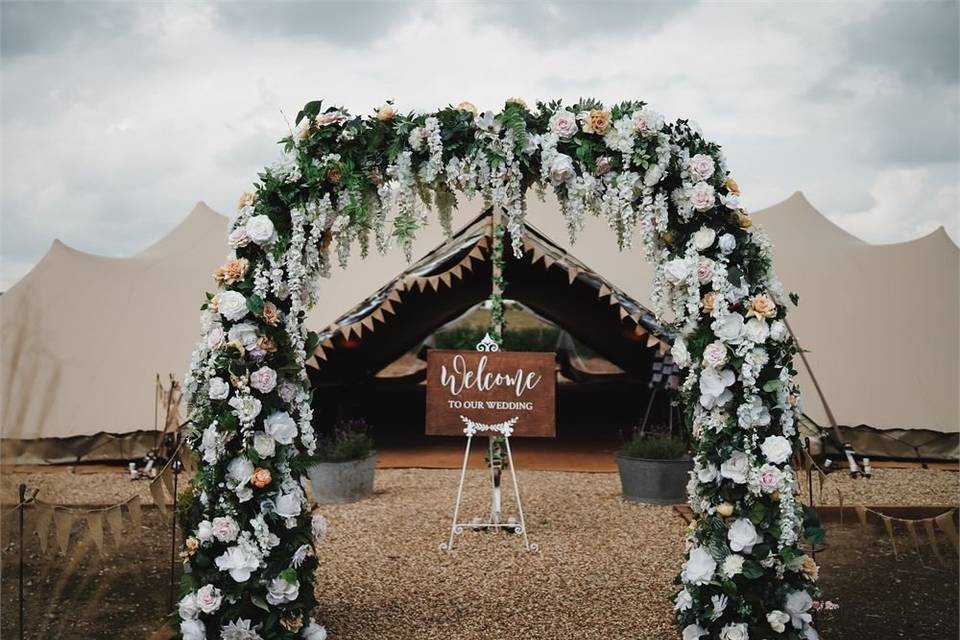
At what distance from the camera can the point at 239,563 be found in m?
3.17

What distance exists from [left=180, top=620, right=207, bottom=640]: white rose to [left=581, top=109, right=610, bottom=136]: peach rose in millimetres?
2347

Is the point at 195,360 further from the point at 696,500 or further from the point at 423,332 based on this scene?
the point at 423,332

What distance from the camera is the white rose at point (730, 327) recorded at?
10.5ft

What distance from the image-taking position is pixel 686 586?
11.0 feet

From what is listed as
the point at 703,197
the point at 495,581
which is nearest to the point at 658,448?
the point at 495,581

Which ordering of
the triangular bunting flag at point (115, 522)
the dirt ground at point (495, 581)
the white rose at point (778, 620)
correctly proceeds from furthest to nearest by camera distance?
the dirt ground at point (495, 581) < the white rose at point (778, 620) < the triangular bunting flag at point (115, 522)

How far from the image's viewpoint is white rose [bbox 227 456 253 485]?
10.5ft

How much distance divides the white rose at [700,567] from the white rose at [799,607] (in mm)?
291

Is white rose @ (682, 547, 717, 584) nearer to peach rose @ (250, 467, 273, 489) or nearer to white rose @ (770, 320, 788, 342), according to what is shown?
white rose @ (770, 320, 788, 342)

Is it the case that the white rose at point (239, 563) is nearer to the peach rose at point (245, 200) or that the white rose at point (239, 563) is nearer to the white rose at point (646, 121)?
the peach rose at point (245, 200)

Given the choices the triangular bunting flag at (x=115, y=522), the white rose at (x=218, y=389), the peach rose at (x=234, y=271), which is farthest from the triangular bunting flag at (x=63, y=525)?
the peach rose at (x=234, y=271)

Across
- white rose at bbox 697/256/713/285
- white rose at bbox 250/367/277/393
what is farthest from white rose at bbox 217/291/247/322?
white rose at bbox 697/256/713/285

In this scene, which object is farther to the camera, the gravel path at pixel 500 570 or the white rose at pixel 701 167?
the gravel path at pixel 500 570

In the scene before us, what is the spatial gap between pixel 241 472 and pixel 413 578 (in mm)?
1655
